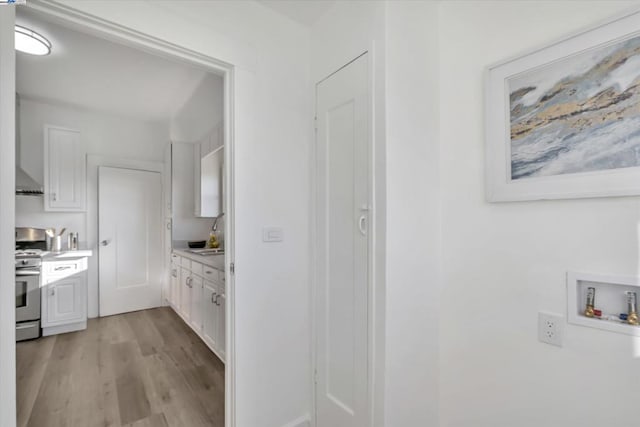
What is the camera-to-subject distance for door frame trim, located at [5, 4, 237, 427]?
942mm

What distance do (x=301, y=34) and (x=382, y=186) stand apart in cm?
118

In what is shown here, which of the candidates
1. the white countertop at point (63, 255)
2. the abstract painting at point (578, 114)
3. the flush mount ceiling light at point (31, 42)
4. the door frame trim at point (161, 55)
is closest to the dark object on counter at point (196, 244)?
the white countertop at point (63, 255)

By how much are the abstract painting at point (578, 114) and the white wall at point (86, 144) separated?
459 centimetres

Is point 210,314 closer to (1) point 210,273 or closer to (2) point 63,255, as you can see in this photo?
(1) point 210,273

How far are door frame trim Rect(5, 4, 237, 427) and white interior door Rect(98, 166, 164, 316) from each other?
330 centimetres

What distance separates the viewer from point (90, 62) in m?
2.59

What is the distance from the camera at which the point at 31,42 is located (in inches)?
85.6

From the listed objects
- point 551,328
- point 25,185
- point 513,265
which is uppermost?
point 25,185

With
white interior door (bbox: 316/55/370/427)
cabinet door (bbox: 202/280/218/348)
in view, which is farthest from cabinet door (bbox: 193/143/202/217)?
white interior door (bbox: 316/55/370/427)

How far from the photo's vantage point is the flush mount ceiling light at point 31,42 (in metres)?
2.06

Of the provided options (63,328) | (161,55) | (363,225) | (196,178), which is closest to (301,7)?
(161,55)

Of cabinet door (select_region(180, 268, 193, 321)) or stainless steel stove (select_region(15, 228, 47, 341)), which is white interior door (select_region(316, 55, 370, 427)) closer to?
cabinet door (select_region(180, 268, 193, 321))

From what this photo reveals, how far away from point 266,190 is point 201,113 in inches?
99.9
